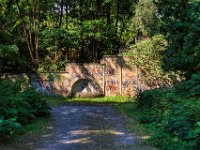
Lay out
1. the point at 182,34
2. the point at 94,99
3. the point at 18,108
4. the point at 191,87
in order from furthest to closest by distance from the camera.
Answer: the point at 94,99, the point at 182,34, the point at 191,87, the point at 18,108

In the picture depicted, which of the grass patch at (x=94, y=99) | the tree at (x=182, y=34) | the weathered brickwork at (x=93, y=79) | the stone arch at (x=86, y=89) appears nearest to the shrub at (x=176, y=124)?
the tree at (x=182, y=34)

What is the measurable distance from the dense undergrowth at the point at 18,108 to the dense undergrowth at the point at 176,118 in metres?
4.09

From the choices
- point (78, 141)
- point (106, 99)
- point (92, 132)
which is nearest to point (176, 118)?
point (78, 141)

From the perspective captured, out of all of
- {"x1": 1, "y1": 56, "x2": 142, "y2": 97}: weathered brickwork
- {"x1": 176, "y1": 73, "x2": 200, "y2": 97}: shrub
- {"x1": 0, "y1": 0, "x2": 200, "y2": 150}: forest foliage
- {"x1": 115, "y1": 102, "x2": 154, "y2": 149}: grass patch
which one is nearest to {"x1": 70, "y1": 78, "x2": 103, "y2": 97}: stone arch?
{"x1": 1, "y1": 56, "x2": 142, "y2": 97}: weathered brickwork

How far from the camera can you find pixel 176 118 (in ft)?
39.6

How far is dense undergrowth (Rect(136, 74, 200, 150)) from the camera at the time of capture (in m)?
11.0

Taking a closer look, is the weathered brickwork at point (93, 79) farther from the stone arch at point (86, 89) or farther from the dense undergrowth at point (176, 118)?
the dense undergrowth at point (176, 118)

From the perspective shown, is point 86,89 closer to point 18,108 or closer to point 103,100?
point 103,100

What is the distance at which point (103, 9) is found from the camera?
3338 cm

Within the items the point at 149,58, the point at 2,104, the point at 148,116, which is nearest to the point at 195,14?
the point at 148,116

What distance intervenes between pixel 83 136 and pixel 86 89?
1565cm

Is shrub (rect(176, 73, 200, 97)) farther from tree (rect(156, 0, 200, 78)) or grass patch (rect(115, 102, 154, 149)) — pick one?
grass patch (rect(115, 102, 154, 149))

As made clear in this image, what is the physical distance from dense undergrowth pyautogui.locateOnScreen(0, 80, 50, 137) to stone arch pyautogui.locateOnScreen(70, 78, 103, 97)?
8.93 m

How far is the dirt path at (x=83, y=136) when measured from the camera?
11.7 metres
